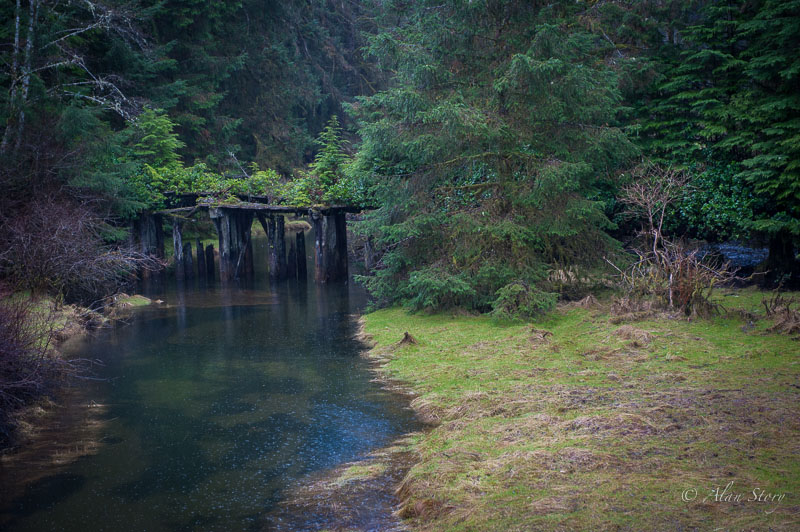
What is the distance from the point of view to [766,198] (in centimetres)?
1587

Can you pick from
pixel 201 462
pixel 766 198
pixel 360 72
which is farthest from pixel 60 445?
pixel 360 72

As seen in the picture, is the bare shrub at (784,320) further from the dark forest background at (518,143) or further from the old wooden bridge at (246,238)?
the old wooden bridge at (246,238)

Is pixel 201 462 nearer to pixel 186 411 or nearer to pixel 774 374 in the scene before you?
pixel 186 411

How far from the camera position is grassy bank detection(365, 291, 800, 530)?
516 cm

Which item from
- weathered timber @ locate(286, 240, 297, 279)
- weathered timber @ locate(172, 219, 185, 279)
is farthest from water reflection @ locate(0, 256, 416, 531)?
weathered timber @ locate(172, 219, 185, 279)

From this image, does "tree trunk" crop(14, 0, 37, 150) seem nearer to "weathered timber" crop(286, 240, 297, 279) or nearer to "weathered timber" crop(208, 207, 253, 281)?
"weathered timber" crop(208, 207, 253, 281)

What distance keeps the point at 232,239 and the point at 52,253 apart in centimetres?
872

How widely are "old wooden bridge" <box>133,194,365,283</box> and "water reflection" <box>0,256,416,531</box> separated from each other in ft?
21.0

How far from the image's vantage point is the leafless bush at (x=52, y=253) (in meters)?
15.1

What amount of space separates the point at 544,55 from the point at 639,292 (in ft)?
19.8

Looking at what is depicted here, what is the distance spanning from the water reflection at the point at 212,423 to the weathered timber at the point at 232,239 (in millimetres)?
7166

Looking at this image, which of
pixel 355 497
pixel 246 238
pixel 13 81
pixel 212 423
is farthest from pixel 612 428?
pixel 246 238

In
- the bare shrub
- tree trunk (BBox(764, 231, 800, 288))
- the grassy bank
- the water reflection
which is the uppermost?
tree trunk (BBox(764, 231, 800, 288))

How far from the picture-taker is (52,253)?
50.6 ft
